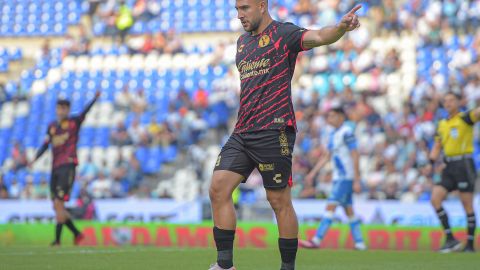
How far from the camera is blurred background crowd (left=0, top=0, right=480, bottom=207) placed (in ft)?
68.4

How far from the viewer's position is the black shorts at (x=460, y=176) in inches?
527

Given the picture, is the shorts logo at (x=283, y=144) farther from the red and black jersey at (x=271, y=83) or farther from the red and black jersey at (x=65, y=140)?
the red and black jersey at (x=65, y=140)

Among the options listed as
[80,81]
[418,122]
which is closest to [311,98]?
[418,122]

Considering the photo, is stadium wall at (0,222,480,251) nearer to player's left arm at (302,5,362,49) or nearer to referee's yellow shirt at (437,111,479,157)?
referee's yellow shirt at (437,111,479,157)

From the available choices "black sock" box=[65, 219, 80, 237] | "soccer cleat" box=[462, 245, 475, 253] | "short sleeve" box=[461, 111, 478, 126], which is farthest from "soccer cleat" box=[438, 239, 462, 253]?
"black sock" box=[65, 219, 80, 237]

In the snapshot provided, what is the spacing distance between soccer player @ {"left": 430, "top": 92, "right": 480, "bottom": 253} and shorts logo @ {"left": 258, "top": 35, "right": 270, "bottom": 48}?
6340mm

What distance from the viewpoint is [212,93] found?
24719mm

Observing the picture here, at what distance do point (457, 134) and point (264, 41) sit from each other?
6.59 m

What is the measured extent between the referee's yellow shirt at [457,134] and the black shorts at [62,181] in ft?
19.2

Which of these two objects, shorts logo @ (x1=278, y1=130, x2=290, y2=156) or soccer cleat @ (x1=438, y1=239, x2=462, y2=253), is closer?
shorts logo @ (x1=278, y1=130, x2=290, y2=156)

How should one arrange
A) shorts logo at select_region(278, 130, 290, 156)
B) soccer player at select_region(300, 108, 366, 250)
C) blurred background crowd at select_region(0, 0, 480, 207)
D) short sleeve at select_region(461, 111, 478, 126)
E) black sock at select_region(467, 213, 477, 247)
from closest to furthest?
shorts logo at select_region(278, 130, 290, 156) < short sleeve at select_region(461, 111, 478, 126) < black sock at select_region(467, 213, 477, 247) < soccer player at select_region(300, 108, 366, 250) < blurred background crowd at select_region(0, 0, 480, 207)

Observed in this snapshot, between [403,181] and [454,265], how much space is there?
969 centimetres

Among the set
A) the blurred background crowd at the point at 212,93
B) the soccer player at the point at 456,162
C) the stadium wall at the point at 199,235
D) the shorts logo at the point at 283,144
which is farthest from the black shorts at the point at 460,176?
the shorts logo at the point at 283,144

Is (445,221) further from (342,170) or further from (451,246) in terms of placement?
(342,170)
